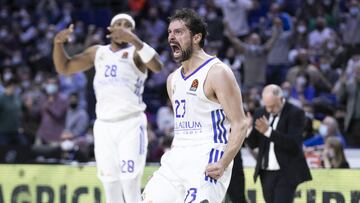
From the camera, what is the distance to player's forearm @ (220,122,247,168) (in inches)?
287

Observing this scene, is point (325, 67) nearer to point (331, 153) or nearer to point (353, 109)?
point (353, 109)

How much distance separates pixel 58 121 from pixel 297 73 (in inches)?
201

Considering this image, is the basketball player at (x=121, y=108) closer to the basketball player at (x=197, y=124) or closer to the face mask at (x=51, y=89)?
the basketball player at (x=197, y=124)

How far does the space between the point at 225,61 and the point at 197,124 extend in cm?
1213

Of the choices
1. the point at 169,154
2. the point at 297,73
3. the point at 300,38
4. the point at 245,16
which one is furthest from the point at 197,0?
the point at 169,154

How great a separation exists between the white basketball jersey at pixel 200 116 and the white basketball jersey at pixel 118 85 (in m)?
2.85

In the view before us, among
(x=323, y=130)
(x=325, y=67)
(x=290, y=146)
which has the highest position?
(x=325, y=67)

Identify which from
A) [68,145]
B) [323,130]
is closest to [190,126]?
[323,130]

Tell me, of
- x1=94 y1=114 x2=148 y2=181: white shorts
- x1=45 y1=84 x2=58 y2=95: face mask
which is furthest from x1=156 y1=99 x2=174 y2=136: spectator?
x1=94 y1=114 x2=148 y2=181: white shorts

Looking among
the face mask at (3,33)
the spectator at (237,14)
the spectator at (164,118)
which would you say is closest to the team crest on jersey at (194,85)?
the spectator at (164,118)

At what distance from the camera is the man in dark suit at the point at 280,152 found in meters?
10.7

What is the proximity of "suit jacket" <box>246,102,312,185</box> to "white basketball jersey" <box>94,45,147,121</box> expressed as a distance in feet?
5.37

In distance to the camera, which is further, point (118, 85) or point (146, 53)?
point (118, 85)

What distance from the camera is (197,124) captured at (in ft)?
24.9
